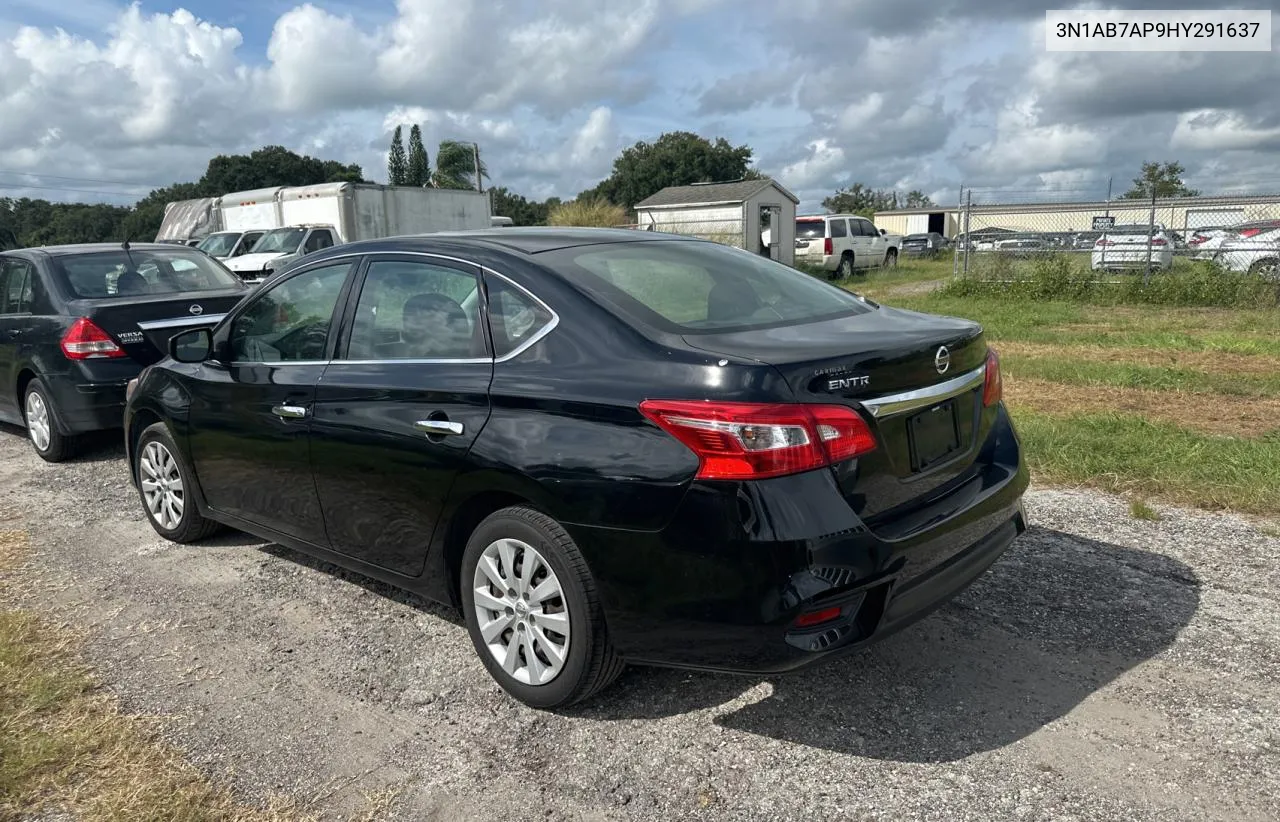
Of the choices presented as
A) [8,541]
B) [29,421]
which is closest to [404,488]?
[8,541]

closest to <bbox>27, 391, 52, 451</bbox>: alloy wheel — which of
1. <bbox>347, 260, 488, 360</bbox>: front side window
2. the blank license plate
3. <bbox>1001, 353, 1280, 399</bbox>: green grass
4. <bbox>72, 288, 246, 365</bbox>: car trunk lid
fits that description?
<bbox>72, 288, 246, 365</bbox>: car trunk lid

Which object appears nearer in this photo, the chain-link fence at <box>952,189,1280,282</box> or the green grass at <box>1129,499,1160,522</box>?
the green grass at <box>1129,499,1160,522</box>

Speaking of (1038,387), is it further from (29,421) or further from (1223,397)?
(29,421)

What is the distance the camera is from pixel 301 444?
12.7 ft

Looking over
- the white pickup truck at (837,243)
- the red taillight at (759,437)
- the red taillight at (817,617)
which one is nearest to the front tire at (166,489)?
the red taillight at (759,437)

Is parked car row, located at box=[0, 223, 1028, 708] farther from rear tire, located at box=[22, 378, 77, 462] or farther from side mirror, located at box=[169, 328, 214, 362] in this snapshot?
rear tire, located at box=[22, 378, 77, 462]

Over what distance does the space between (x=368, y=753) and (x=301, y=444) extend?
4.65ft

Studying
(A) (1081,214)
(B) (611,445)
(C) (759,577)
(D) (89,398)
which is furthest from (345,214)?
(A) (1081,214)

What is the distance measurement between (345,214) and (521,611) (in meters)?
20.3

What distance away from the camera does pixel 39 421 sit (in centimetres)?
701

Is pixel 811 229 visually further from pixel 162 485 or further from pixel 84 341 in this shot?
pixel 162 485

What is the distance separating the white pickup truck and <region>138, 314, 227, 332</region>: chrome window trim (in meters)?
22.1

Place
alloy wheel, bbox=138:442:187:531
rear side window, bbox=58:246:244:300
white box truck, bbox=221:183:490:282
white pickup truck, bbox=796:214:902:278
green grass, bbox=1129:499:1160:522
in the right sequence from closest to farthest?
1. green grass, bbox=1129:499:1160:522
2. alloy wheel, bbox=138:442:187:531
3. rear side window, bbox=58:246:244:300
4. white box truck, bbox=221:183:490:282
5. white pickup truck, bbox=796:214:902:278

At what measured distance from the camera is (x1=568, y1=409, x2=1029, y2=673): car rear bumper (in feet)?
8.54
